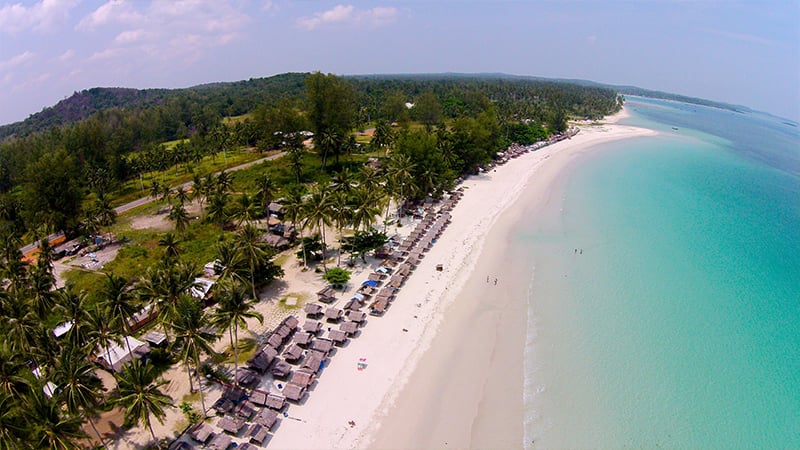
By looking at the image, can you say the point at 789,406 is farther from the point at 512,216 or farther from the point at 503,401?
the point at 512,216

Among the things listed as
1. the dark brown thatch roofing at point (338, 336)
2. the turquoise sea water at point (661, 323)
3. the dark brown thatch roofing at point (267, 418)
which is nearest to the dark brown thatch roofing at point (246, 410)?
the dark brown thatch roofing at point (267, 418)

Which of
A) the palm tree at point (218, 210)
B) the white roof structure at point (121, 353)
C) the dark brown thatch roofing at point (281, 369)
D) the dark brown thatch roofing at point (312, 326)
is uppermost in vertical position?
the palm tree at point (218, 210)

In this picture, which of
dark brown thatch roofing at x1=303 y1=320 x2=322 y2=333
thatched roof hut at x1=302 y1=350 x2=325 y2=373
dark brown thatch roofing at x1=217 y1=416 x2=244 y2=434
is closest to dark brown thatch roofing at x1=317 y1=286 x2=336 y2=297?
dark brown thatch roofing at x1=303 y1=320 x2=322 y2=333

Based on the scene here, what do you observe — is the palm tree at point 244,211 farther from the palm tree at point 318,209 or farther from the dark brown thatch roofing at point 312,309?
the dark brown thatch roofing at point 312,309

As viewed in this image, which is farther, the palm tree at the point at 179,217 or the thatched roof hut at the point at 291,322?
the palm tree at the point at 179,217

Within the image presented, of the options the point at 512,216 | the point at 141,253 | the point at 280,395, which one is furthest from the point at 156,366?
the point at 512,216

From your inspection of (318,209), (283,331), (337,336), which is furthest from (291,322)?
(318,209)

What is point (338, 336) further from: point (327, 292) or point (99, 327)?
point (99, 327)
